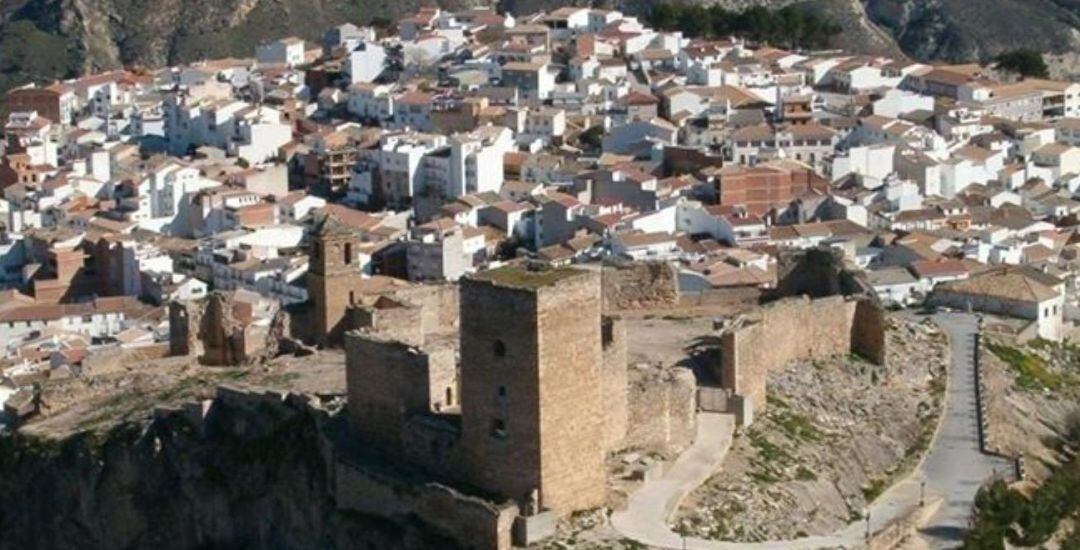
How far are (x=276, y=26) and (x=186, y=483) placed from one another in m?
74.6

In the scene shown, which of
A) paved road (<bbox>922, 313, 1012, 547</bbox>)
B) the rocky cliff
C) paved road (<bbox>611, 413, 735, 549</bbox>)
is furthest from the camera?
paved road (<bbox>922, 313, 1012, 547</bbox>)

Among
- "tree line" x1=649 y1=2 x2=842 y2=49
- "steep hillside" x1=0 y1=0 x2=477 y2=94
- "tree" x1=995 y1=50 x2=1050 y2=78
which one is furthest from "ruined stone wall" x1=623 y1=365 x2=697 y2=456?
"steep hillside" x1=0 y1=0 x2=477 y2=94

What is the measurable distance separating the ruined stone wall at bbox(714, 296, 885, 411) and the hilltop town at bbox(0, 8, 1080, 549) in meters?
0.05

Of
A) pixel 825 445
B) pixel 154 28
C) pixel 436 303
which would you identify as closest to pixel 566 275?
pixel 825 445

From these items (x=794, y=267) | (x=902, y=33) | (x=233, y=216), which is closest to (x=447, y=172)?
(x=233, y=216)

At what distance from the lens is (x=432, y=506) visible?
71.0ft

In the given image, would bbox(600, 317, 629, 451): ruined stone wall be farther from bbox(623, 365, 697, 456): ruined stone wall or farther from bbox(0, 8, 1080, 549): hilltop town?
bbox(623, 365, 697, 456): ruined stone wall

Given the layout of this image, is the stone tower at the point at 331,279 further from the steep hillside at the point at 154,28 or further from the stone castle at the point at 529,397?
the steep hillside at the point at 154,28

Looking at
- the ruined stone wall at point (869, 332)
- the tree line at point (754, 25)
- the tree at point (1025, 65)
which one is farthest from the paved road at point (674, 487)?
the tree line at point (754, 25)

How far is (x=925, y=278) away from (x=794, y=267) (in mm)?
12898

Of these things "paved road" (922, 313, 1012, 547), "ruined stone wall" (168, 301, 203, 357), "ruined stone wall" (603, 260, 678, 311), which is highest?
"ruined stone wall" (603, 260, 678, 311)

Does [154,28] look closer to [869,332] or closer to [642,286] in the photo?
[642,286]

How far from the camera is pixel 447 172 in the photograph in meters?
58.8

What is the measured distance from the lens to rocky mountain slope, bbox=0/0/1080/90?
93.0 m
